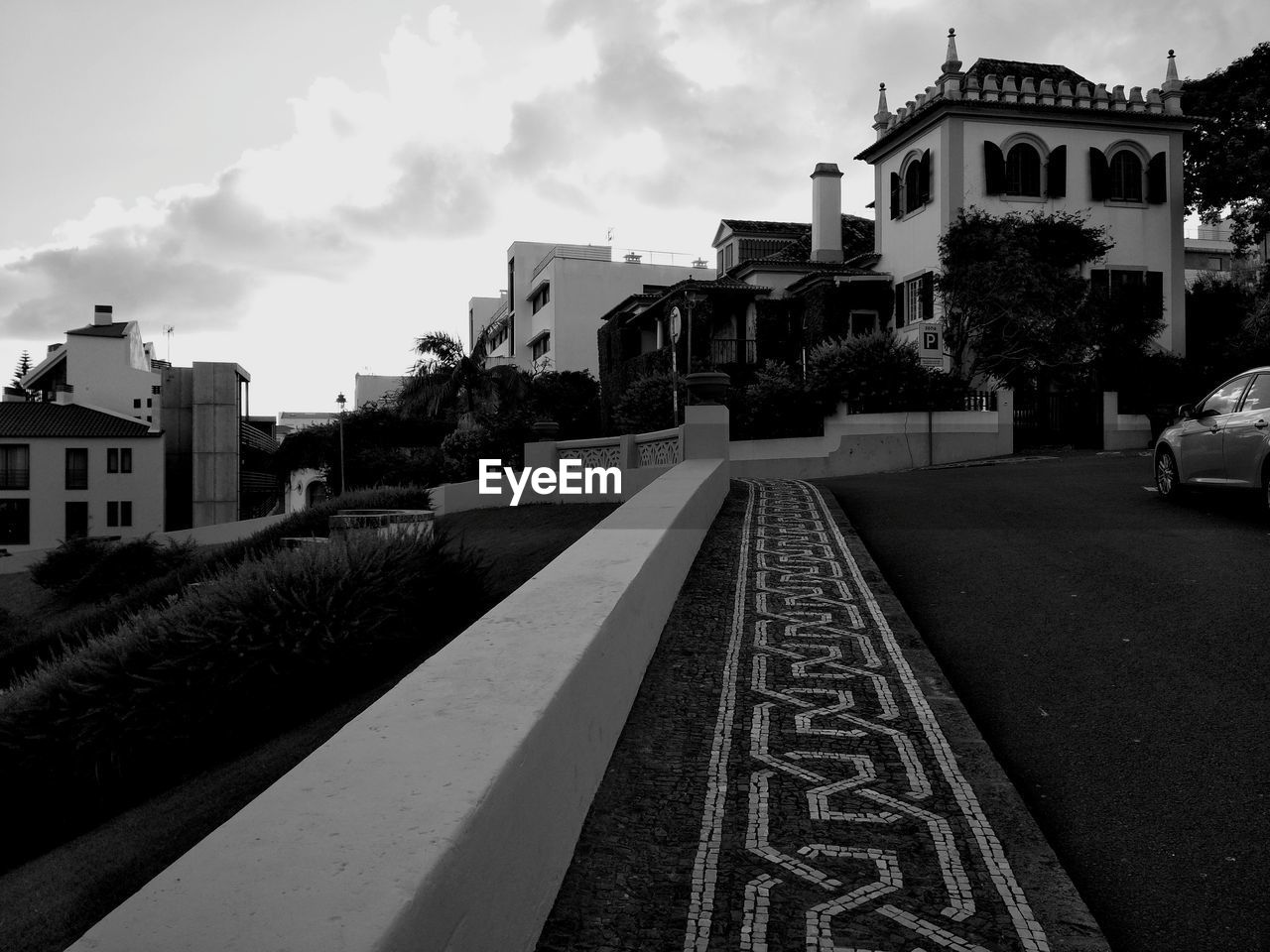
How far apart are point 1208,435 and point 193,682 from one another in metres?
10.9

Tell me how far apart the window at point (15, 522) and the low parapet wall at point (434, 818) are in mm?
56248

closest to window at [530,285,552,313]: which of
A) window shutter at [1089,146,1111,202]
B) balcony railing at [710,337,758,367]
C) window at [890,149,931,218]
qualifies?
balcony railing at [710,337,758,367]

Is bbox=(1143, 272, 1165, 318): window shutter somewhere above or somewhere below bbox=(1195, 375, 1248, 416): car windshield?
above

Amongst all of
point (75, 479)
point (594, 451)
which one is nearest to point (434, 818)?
point (594, 451)

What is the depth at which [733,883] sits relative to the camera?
3939 millimetres

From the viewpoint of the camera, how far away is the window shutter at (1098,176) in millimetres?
30578

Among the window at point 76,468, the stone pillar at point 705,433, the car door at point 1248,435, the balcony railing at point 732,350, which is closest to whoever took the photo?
the car door at point 1248,435

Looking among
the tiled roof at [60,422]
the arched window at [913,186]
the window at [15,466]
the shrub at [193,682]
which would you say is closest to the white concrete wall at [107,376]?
the tiled roof at [60,422]

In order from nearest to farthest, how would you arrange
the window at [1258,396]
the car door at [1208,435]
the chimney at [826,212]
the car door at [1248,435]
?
the car door at [1248,435] → the window at [1258,396] → the car door at [1208,435] → the chimney at [826,212]

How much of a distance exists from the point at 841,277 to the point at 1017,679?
93.0 ft

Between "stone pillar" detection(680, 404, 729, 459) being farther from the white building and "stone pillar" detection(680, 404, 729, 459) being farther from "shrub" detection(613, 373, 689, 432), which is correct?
the white building

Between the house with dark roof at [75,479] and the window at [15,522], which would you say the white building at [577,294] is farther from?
the window at [15,522]

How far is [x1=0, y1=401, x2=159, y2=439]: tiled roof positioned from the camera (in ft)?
176

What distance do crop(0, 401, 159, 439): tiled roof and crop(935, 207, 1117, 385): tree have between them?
138ft
